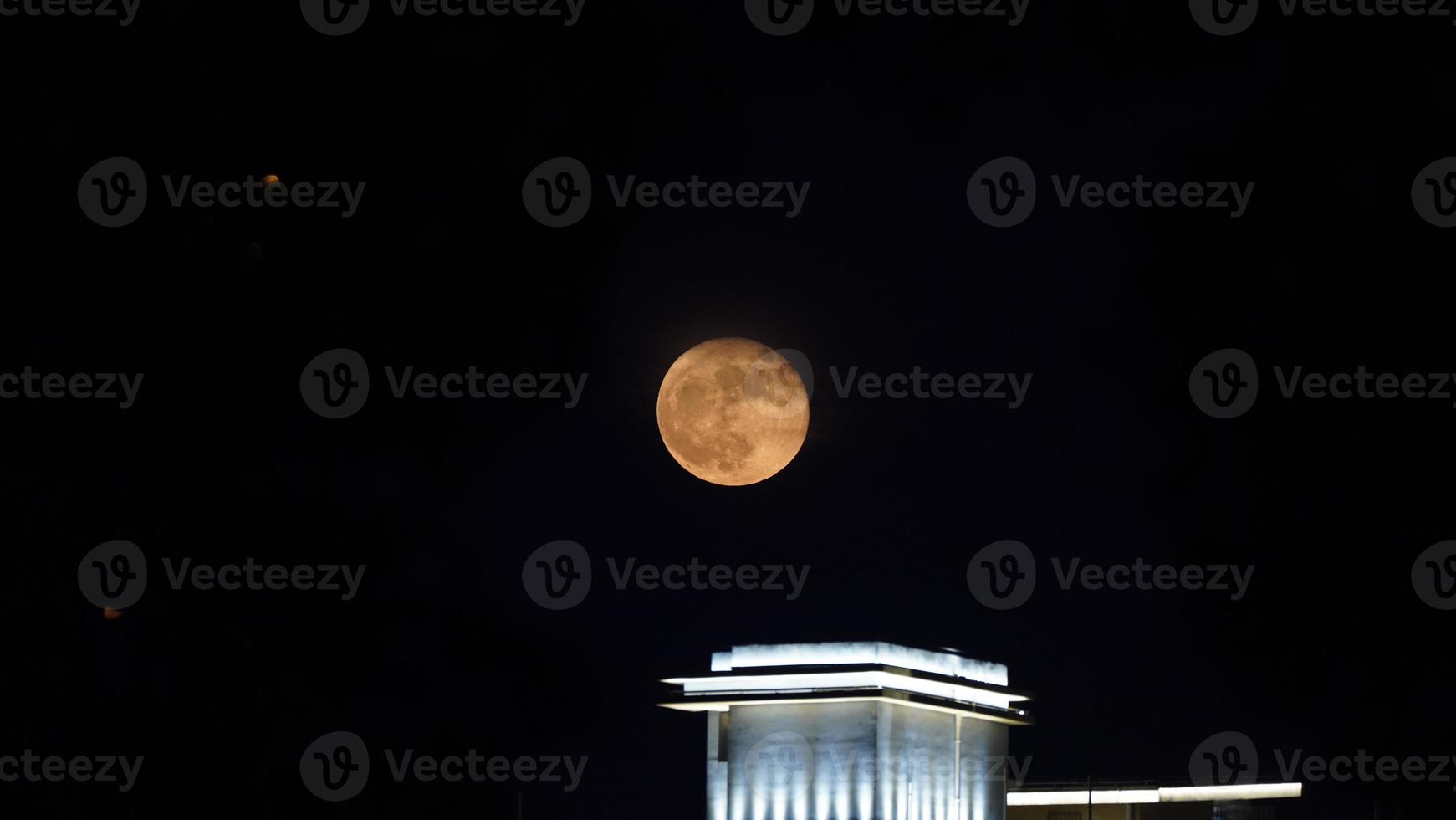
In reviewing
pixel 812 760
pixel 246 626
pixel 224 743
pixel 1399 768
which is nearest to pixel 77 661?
pixel 224 743

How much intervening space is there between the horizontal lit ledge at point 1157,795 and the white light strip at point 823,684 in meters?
5.86

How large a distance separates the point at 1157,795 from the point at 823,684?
11715mm

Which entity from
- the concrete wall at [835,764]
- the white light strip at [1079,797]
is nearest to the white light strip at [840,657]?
the concrete wall at [835,764]

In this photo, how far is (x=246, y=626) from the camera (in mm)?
63469

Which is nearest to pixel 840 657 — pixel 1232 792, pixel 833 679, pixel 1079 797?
pixel 833 679

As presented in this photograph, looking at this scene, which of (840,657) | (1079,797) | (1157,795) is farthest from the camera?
(1157,795)

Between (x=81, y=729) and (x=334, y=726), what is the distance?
618 inches

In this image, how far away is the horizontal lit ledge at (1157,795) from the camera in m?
46.8

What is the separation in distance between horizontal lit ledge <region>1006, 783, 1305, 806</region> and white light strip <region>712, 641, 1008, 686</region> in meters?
6.30

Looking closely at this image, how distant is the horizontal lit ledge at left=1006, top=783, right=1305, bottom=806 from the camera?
4678 centimetres

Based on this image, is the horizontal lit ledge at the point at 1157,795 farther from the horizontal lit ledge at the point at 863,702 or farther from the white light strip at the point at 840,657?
the white light strip at the point at 840,657

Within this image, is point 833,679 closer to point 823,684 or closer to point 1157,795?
point 823,684

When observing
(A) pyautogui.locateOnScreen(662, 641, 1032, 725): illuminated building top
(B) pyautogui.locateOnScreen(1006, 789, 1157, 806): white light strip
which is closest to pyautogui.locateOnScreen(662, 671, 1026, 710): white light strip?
(A) pyautogui.locateOnScreen(662, 641, 1032, 725): illuminated building top

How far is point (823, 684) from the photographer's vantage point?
40062mm
